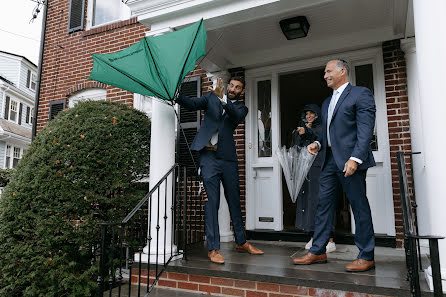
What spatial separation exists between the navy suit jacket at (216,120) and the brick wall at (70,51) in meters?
3.11

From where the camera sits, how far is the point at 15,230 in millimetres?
4023

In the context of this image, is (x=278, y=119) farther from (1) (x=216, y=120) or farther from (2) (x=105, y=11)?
(2) (x=105, y=11)

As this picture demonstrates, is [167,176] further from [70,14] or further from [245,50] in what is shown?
[70,14]

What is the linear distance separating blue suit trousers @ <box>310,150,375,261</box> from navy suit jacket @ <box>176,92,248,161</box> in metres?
1.03

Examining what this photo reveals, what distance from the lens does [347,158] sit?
2947mm

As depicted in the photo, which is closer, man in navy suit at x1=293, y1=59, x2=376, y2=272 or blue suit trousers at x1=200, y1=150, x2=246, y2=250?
man in navy suit at x1=293, y1=59, x2=376, y2=272

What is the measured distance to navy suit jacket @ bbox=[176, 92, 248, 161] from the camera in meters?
3.50

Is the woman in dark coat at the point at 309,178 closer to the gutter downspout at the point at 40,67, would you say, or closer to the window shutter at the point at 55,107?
the window shutter at the point at 55,107

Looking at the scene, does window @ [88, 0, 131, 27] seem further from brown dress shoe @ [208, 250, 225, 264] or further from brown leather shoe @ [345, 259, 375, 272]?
brown leather shoe @ [345, 259, 375, 272]

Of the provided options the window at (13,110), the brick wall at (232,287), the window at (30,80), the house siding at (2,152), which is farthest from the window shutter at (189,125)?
the window at (30,80)

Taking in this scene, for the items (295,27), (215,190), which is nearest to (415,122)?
(295,27)

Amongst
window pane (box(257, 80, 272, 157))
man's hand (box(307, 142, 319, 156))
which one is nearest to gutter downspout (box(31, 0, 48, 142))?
window pane (box(257, 80, 272, 157))

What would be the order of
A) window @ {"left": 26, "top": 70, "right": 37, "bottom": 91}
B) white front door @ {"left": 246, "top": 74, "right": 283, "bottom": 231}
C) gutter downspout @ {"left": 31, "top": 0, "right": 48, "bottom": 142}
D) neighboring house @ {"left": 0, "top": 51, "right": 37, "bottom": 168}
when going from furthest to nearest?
1. window @ {"left": 26, "top": 70, "right": 37, "bottom": 91}
2. neighboring house @ {"left": 0, "top": 51, "right": 37, "bottom": 168}
3. gutter downspout @ {"left": 31, "top": 0, "right": 48, "bottom": 142}
4. white front door @ {"left": 246, "top": 74, "right": 283, "bottom": 231}

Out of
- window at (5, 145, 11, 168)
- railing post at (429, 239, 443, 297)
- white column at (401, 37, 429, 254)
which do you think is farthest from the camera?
window at (5, 145, 11, 168)
